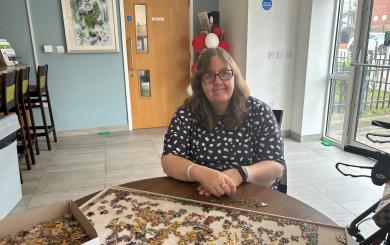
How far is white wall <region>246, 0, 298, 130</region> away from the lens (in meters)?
3.86

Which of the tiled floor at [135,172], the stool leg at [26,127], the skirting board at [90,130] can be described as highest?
the stool leg at [26,127]

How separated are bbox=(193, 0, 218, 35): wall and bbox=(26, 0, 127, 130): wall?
1194 millimetres

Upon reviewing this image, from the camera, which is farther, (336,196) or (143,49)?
(143,49)

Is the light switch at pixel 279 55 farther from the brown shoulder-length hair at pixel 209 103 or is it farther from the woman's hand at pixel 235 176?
the woman's hand at pixel 235 176

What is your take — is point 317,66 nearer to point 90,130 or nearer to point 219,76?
point 219,76

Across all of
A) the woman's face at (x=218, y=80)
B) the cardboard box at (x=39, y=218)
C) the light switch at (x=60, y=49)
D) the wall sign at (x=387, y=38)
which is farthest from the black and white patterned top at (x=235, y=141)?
the light switch at (x=60, y=49)

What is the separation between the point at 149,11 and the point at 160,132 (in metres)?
1.86

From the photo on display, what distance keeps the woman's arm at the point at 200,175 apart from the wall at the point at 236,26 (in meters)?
2.95

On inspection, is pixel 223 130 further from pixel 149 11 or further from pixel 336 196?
pixel 149 11

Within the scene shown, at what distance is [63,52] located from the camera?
4.18 m

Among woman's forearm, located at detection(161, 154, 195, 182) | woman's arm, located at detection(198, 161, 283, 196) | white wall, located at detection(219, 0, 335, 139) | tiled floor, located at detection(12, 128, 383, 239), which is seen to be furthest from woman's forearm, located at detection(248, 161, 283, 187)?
white wall, located at detection(219, 0, 335, 139)

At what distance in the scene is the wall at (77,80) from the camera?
159 inches

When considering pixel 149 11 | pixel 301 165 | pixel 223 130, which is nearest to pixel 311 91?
pixel 301 165

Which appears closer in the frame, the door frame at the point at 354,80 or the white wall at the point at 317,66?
the door frame at the point at 354,80
